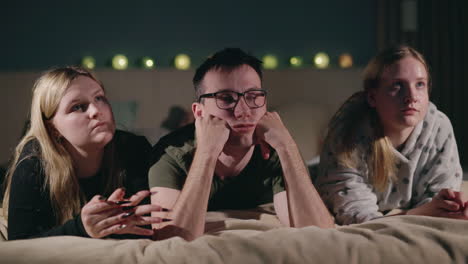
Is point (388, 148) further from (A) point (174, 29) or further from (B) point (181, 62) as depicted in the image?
(A) point (174, 29)

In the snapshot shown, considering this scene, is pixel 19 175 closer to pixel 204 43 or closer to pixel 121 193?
pixel 121 193

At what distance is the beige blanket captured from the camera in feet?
3.13

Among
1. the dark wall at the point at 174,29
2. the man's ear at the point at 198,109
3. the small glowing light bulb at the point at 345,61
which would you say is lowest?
the man's ear at the point at 198,109

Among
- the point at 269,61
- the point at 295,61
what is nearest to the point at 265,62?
the point at 269,61

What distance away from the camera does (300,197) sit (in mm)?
1241

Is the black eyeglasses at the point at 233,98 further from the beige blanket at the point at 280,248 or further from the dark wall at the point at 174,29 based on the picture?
the dark wall at the point at 174,29

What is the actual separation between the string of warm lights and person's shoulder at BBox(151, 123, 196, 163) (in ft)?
5.82

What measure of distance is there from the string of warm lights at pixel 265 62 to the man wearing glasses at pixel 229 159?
1.84 metres

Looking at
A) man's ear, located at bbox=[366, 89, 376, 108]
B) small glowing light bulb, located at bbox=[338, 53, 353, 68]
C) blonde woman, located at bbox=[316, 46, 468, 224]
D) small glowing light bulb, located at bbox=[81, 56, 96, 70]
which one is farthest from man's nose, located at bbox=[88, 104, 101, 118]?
small glowing light bulb, located at bbox=[338, 53, 353, 68]

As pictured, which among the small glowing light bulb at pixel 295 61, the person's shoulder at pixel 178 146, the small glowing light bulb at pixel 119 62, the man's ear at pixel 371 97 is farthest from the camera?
the small glowing light bulb at pixel 295 61

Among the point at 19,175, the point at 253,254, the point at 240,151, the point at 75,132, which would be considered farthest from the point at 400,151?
the point at 19,175

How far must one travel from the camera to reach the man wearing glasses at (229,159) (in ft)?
3.92

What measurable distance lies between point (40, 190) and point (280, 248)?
675mm

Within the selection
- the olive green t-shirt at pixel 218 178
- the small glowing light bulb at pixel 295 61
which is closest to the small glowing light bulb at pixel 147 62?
the small glowing light bulb at pixel 295 61
